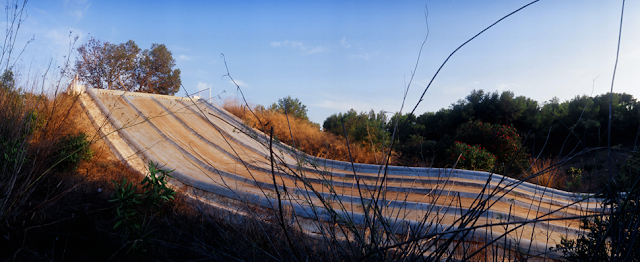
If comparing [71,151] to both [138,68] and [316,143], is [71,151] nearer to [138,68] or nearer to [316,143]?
[316,143]

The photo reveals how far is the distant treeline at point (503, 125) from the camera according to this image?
32.2 ft

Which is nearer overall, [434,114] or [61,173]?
[61,173]

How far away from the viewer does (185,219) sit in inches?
140

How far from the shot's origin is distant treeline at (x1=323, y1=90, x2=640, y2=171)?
9805mm

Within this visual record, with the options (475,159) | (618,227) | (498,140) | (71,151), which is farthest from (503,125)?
(71,151)

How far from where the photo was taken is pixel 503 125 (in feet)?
34.1

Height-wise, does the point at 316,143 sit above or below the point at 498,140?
below

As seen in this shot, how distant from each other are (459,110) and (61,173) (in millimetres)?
13862

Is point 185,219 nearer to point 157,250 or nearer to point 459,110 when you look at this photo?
point 157,250

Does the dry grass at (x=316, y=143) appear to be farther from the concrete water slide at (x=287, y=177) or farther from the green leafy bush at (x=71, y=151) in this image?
the green leafy bush at (x=71, y=151)

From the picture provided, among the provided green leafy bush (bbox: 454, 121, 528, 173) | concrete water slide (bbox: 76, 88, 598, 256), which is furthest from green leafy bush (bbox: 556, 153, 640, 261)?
green leafy bush (bbox: 454, 121, 528, 173)

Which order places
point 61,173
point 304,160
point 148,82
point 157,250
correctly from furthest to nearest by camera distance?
point 148,82, point 61,173, point 157,250, point 304,160

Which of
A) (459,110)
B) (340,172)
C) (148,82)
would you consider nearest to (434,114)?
(459,110)

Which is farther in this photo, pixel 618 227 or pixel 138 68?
pixel 138 68
